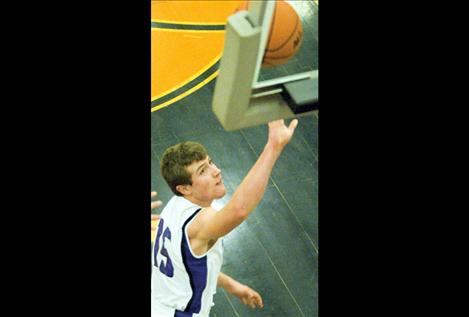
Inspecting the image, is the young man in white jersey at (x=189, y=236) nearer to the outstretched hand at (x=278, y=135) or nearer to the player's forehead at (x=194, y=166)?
the player's forehead at (x=194, y=166)

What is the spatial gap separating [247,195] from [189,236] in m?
0.58

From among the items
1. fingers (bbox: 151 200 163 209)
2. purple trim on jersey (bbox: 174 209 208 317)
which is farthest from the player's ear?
fingers (bbox: 151 200 163 209)

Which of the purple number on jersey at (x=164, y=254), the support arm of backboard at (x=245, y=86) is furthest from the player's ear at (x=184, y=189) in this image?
the support arm of backboard at (x=245, y=86)

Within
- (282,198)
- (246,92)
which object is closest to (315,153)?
(282,198)

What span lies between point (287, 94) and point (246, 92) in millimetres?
258

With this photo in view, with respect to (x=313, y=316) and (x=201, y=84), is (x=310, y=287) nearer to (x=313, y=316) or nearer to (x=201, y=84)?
(x=313, y=316)

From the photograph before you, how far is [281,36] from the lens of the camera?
5.56 meters

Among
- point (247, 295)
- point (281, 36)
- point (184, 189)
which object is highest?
point (281, 36)

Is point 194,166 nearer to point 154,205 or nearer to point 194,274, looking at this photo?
point 194,274

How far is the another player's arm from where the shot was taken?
5711mm

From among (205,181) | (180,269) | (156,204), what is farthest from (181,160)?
(156,204)

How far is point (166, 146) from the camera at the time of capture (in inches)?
312

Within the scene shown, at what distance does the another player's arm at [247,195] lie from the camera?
5.71 meters

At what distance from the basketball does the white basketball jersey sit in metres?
1.20
